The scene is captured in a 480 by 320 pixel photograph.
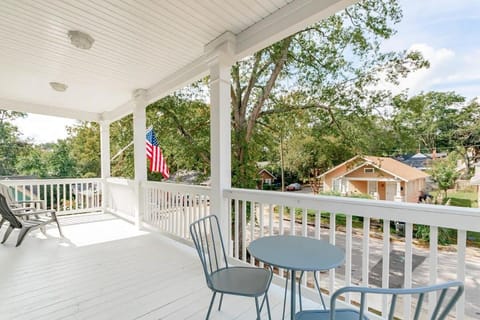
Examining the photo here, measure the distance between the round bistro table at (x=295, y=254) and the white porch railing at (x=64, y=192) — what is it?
5.83m

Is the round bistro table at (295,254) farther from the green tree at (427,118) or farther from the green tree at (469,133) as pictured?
the green tree at (469,133)

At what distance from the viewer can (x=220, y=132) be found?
113 inches

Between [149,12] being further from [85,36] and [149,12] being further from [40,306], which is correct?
[40,306]

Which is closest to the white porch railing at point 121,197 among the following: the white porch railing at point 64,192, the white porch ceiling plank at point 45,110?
the white porch railing at point 64,192

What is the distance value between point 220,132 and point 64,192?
16.8 ft

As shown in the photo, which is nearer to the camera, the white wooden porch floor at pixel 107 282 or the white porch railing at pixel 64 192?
the white wooden porch floor at pixel 107 282

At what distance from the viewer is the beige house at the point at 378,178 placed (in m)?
5.93

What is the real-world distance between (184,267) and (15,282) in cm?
178

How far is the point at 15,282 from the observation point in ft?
8.46

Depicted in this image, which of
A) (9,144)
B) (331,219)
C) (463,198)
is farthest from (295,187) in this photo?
(9,144)

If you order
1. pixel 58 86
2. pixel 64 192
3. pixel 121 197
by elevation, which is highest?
pixel 58 86

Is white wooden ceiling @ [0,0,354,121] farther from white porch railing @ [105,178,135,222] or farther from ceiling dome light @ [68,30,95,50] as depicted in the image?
white porch railing @ [105,178,135,222]

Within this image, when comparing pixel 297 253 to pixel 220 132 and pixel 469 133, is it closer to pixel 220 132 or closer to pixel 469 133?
pixel 220 132

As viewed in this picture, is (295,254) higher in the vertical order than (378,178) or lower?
lower
